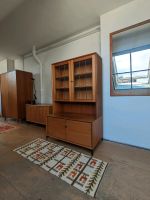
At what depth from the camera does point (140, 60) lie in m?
2.28

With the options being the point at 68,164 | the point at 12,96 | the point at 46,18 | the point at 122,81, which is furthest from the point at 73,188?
the point at 12,96

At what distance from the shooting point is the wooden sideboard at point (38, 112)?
11.2 feet

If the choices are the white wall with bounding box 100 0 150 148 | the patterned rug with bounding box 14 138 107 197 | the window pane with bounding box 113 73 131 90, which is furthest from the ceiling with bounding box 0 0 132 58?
the patterned rug with bounding box 14 138 107 197

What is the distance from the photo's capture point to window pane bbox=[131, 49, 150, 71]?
221cm

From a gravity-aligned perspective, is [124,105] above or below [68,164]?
above

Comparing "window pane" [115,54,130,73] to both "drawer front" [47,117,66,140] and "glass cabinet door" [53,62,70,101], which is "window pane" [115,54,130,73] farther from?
"drawer front" [47,117,66,140]

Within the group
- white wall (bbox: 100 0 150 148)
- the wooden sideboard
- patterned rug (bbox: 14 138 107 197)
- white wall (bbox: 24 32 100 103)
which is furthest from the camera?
the wooden sideboard

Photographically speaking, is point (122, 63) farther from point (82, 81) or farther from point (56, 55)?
point (56, 55)

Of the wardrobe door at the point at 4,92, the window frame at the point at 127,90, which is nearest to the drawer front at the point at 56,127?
the window frame at the point at 127,90

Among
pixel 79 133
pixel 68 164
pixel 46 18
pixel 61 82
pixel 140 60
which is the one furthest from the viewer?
pixel 61 82

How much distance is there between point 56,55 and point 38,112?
6.48 feet

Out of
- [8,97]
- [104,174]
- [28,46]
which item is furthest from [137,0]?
[8,97]

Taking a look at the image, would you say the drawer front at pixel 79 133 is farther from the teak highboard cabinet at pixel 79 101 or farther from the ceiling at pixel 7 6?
the ceiling at pixel 7 6

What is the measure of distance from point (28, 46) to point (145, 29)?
3621 mm
